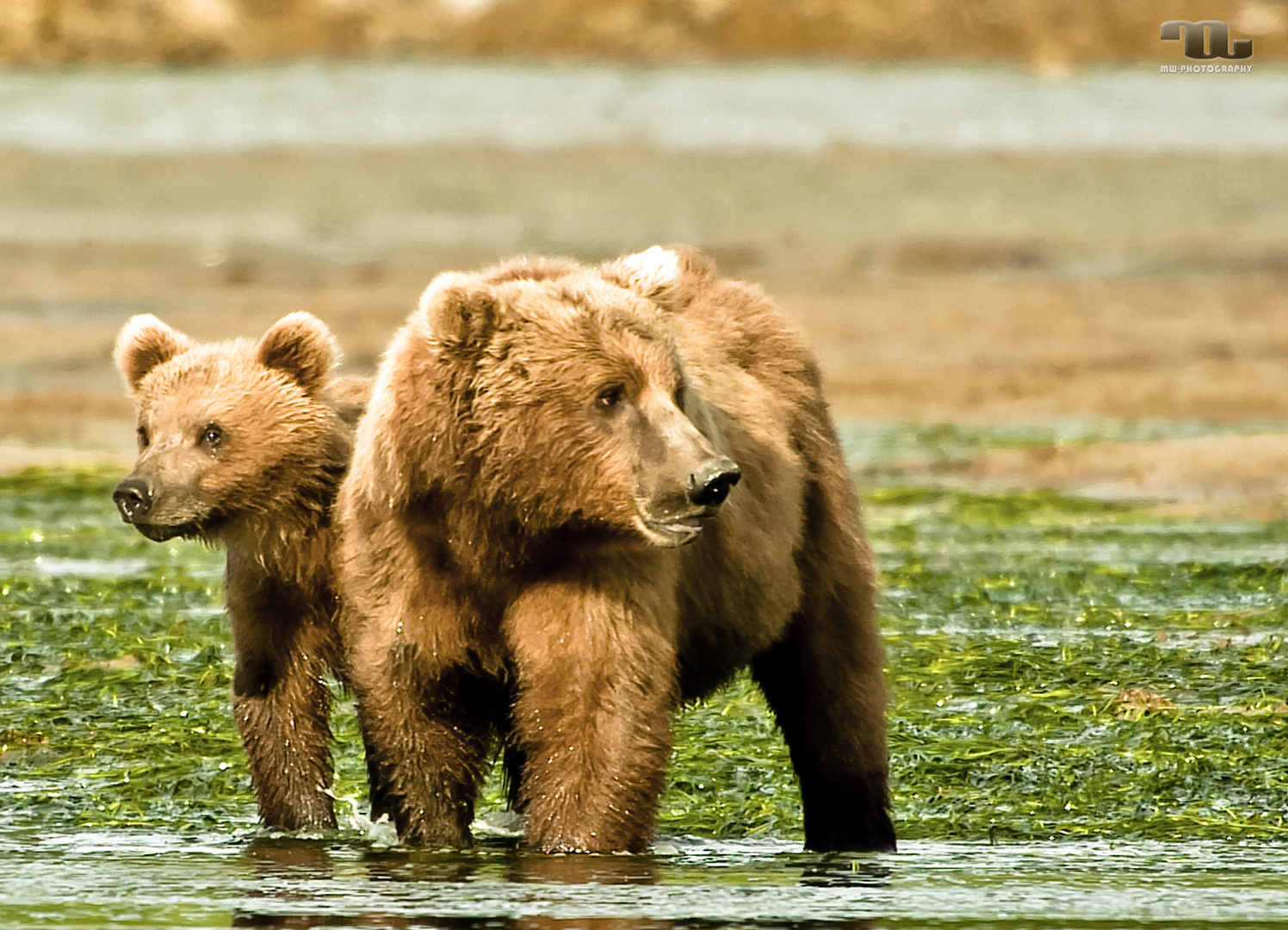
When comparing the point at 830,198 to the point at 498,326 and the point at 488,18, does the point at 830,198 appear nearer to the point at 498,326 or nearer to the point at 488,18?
the point at 498,326

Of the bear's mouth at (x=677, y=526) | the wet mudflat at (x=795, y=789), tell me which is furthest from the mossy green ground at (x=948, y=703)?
the bear's mouth at (x=677, y=526)

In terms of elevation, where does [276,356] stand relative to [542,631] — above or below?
above

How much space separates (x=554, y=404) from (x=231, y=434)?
3.97ft

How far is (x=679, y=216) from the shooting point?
3041cm

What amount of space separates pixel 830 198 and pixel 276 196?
704cm

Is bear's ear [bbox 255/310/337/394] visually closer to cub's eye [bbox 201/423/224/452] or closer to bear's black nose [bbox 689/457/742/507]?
cub's eye [bbox 201/423/224/452]

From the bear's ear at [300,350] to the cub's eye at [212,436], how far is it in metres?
0.25

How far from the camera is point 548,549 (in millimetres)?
6312

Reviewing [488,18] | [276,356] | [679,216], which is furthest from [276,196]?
[488,18]

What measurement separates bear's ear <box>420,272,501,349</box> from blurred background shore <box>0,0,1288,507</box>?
9.09 meters

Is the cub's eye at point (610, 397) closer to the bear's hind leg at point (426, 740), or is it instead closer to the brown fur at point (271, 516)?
the bear's hind leg at point (426, 740)

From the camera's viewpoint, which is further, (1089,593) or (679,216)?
(679,216)

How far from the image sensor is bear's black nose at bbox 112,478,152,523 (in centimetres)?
686

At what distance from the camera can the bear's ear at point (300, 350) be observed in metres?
7.15
